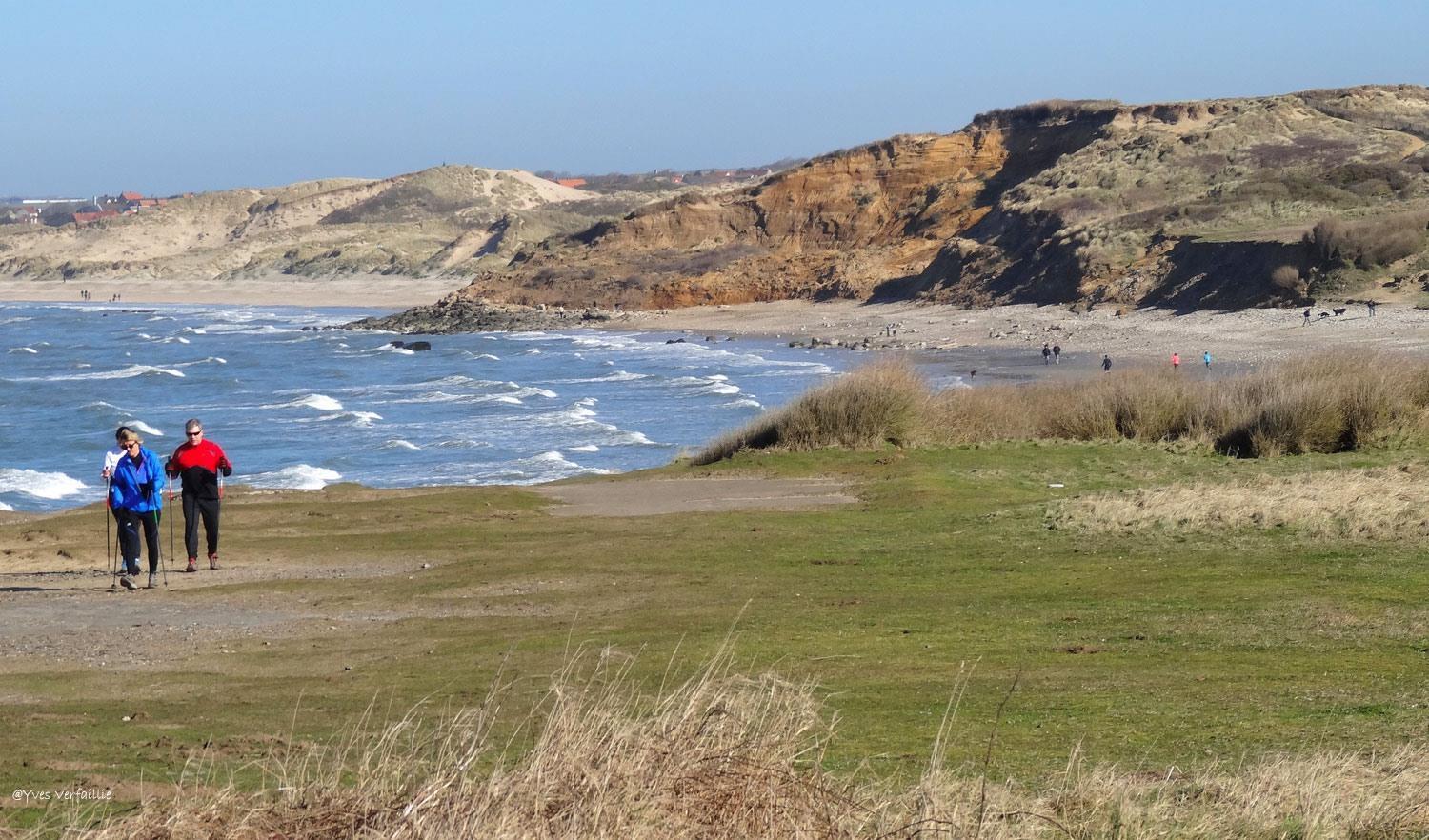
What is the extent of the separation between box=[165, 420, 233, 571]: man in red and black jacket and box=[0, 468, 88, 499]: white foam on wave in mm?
18461

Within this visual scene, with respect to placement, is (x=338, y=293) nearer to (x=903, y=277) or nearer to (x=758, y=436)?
(x=903, y=277)

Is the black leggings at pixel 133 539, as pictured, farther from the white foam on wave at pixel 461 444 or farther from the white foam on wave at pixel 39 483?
the white foam on wave at pixel 461 444

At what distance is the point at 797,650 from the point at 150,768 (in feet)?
15.2

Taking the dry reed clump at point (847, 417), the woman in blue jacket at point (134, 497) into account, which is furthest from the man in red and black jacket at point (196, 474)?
the dry reed clump at point (847, 417)

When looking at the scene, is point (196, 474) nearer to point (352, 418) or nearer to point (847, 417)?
point (847, 417)

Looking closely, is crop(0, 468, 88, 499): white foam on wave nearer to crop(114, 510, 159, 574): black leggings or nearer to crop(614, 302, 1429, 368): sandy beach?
crop(114, 510, 159, 574): black leggings

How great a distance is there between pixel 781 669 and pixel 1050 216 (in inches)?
2822

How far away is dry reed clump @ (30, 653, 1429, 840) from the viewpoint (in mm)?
5383

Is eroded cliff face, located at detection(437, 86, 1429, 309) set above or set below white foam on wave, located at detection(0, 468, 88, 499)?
above

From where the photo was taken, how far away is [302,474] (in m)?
33.6

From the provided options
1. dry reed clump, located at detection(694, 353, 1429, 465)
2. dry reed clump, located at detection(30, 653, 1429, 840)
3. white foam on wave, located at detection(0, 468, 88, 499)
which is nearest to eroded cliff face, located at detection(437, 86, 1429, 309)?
dry reed clump, located at detection(694, 353, 1429, 465)

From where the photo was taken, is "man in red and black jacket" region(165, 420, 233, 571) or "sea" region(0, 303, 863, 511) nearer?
"man in red and black jacket" region(165, 420, 233, 571)

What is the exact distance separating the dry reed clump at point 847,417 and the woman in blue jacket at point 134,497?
41.6ft

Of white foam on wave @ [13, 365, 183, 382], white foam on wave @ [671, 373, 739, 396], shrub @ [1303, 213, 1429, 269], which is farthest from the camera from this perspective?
white foam on wave @ [13, 365, 183, 382]
